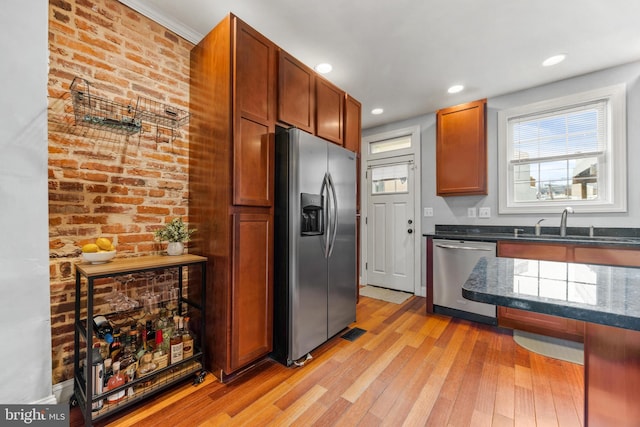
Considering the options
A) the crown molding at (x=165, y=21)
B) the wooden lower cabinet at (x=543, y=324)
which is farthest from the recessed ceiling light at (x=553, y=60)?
the crown molding at (x=165, y=21)

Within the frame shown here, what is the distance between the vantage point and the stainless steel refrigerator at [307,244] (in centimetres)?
203

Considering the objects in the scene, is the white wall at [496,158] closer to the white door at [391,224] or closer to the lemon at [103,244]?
the white door at [391,224]

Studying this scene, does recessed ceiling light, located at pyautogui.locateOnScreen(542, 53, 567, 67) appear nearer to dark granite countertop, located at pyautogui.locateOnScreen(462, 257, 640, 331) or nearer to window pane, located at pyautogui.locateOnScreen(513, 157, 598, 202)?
window pane, located at pyautogui.locateOnScreen(513, 157, 598, 202)

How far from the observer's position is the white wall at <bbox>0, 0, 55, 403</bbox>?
127cm

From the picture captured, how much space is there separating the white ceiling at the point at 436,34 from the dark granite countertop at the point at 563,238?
1674 mm

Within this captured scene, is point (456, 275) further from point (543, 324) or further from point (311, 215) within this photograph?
point (311, 215)

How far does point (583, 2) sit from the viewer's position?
1.89m

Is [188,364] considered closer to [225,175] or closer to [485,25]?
[225,175]

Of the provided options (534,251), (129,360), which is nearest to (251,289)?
(129,360)

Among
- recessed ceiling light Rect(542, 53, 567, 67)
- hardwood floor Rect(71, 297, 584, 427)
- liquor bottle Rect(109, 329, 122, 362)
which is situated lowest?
hardwood floor Rect(71, 297, 584, 427)

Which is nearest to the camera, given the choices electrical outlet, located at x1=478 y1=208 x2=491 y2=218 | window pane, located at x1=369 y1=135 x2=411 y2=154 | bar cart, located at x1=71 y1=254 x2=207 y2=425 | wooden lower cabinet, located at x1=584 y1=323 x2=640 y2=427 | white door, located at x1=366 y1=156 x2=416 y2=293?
wooden lower cabinet, located at x1=584 y1=323 x2=640 y2=427

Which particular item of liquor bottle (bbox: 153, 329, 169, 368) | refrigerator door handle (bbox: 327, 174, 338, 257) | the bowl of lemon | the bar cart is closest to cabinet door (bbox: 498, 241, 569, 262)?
refrigerator door handle (bbox: 327, 174, 338, 257)

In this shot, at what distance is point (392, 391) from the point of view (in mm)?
1765

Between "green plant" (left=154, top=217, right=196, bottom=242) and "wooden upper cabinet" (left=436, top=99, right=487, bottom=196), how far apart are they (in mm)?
3108
